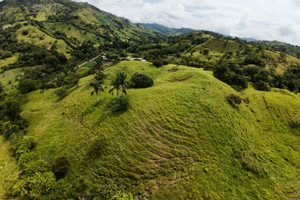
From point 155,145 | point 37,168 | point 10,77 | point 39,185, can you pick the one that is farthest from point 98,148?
point 10,77

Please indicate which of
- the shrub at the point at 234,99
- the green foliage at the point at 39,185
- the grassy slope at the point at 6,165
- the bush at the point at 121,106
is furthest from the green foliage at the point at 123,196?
the shrub at the point at 234,99

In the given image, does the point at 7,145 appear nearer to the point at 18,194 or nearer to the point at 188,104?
the point at 18,194

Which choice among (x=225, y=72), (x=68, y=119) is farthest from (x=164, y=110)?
(x=225, y=72)

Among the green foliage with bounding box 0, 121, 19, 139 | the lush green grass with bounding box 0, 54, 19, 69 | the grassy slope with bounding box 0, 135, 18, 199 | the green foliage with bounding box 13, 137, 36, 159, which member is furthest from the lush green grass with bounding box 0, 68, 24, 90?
the green foliage with bounding box 13, 137, 36, 159

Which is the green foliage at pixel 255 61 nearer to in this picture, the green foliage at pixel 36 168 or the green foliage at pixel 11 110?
the green foliage at pixel 36 168

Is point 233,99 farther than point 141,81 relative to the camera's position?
No

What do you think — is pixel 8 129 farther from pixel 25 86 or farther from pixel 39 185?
pixel 25 86

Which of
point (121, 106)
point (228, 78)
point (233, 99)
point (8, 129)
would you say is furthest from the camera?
point (228, 78)
